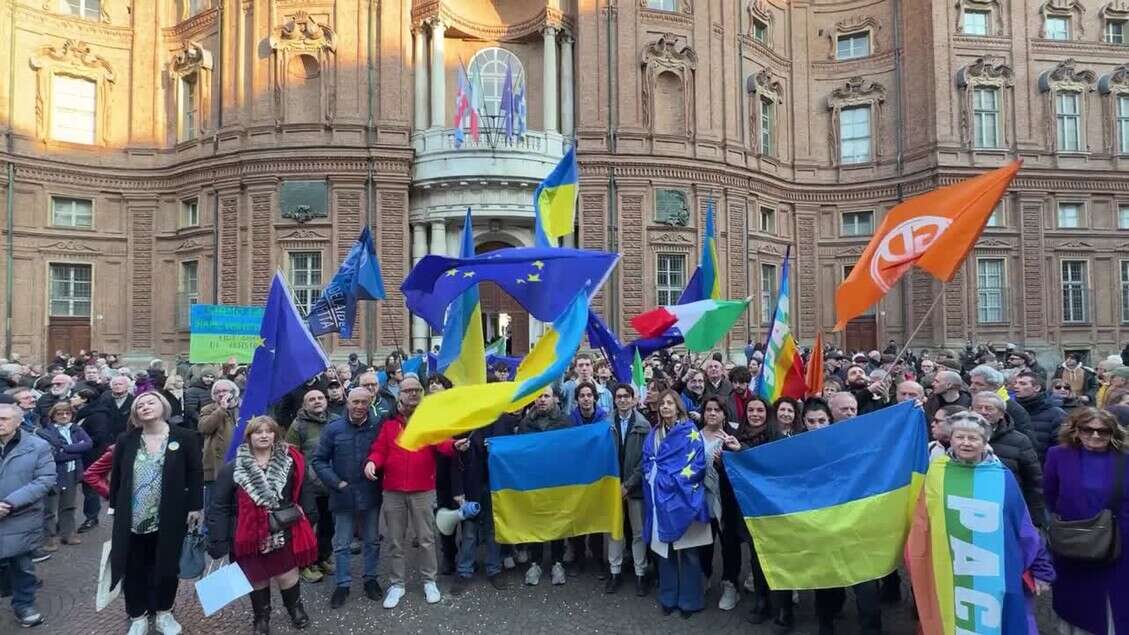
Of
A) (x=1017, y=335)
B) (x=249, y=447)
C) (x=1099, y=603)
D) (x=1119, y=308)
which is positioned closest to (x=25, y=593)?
(x=249, y=447)

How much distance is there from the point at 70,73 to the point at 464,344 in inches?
1010

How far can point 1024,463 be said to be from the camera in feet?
18.1

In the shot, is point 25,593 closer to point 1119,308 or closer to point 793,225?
point 793,225

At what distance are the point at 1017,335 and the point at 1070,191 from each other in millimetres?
6623

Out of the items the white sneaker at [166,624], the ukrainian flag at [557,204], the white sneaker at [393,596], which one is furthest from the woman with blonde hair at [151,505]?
the ukrainian flag at [557,204]

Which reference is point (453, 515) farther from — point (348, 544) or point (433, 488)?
point (348, 544)

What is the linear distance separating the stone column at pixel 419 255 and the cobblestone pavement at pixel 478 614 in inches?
598

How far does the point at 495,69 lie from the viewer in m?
25.2

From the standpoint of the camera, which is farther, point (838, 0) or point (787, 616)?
point (838, 0)

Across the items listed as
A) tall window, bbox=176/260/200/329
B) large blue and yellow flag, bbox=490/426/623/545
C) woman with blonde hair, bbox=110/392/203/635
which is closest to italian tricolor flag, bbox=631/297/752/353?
large blue and yellow flag, bbox=490/426/623/545

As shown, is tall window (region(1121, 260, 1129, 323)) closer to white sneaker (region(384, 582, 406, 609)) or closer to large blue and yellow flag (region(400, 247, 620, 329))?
large blue and yellow flag (region(400, 247, 620, 329))

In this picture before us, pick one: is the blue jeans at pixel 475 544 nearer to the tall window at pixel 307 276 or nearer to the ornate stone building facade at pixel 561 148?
the ornate stone building facade at pixel 561 148

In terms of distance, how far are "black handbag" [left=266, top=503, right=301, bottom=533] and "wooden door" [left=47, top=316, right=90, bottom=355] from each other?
24.1 meters

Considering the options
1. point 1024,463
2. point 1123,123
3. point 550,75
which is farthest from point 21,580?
point 1123,123
